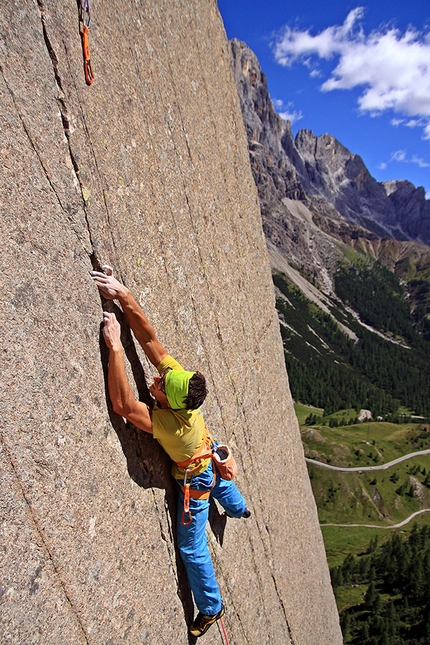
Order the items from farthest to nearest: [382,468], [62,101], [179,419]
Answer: [382,468], [179,419], [62,101]

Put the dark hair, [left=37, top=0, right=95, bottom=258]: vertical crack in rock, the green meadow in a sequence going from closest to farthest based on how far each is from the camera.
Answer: [left=37, top=0, right=95, bottom=258]: vertical crack in rock < the dark hair < the green meadow

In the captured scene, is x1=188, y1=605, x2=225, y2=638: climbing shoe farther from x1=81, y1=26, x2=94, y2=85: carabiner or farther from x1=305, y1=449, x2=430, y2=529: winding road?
x1=305, y1=449, x2=430, y2=529: winding road

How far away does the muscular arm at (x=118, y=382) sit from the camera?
5129mm

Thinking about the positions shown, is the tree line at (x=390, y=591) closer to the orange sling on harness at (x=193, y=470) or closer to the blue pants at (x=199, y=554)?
the blue pants at (x=199, y=554)

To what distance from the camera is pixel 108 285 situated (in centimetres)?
534

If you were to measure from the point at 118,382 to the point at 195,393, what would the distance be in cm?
93

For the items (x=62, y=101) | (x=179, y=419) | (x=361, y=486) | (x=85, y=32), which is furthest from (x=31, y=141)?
(x=361, y=486)

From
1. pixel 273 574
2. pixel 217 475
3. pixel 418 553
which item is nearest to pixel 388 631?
pixel 418 553

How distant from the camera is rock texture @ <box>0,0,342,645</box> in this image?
4062mm

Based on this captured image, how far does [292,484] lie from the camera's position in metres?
12.0

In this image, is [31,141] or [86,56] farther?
[86,56]

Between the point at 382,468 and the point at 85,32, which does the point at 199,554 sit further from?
the point at 382,468

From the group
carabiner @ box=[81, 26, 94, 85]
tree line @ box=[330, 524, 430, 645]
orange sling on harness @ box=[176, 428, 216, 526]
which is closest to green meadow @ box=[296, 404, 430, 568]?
tree line @ box=[330, 524, 430, 645]

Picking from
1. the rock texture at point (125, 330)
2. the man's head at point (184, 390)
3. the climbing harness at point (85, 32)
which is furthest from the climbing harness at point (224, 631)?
the climbing harness at point (85, 32)
